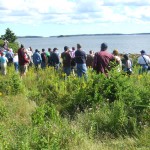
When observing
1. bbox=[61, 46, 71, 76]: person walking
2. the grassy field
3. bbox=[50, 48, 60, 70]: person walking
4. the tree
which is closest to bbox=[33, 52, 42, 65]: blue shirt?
bbox=[50, 48, 60, 70]: person walking

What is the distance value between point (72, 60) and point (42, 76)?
177cm

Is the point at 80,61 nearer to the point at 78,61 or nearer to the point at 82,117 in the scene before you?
the point at 78,61

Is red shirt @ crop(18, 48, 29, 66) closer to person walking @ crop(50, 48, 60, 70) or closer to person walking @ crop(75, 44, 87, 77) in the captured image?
person walking @ crop(50, 48, 60, 70)

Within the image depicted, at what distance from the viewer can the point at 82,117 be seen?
8.23 meters

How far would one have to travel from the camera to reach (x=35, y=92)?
38.1 ft

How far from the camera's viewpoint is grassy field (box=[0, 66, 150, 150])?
247 inches

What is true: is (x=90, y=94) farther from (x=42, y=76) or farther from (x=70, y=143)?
(x=42, y=76)

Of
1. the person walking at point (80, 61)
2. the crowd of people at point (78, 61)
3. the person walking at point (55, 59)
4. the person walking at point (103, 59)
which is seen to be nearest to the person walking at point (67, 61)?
the crowd of people at point (78, 61)

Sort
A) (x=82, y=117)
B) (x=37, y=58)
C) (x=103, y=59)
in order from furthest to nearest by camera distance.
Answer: (x=37, y=58), (x=103, y=59), (x=82, y=117)

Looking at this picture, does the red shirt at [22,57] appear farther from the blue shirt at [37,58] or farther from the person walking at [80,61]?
the blue shirt at [37,58]

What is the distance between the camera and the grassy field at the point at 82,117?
626 centimetres

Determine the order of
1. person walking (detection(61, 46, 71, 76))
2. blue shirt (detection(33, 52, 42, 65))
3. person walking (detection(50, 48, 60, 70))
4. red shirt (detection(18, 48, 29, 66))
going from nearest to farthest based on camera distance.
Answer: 1. person walking (detection(61, 46, 71, 76))
2. red shirt (detection(18, 48, 29, 66))
3. person walking (detection(50, 48, 60, 70))
4. blue shirt (detection(33, 52, 42, 65))

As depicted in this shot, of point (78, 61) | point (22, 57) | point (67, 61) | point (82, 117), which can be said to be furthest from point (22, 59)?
point (82, 117)

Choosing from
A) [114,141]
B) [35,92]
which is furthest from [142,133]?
[35,92]
